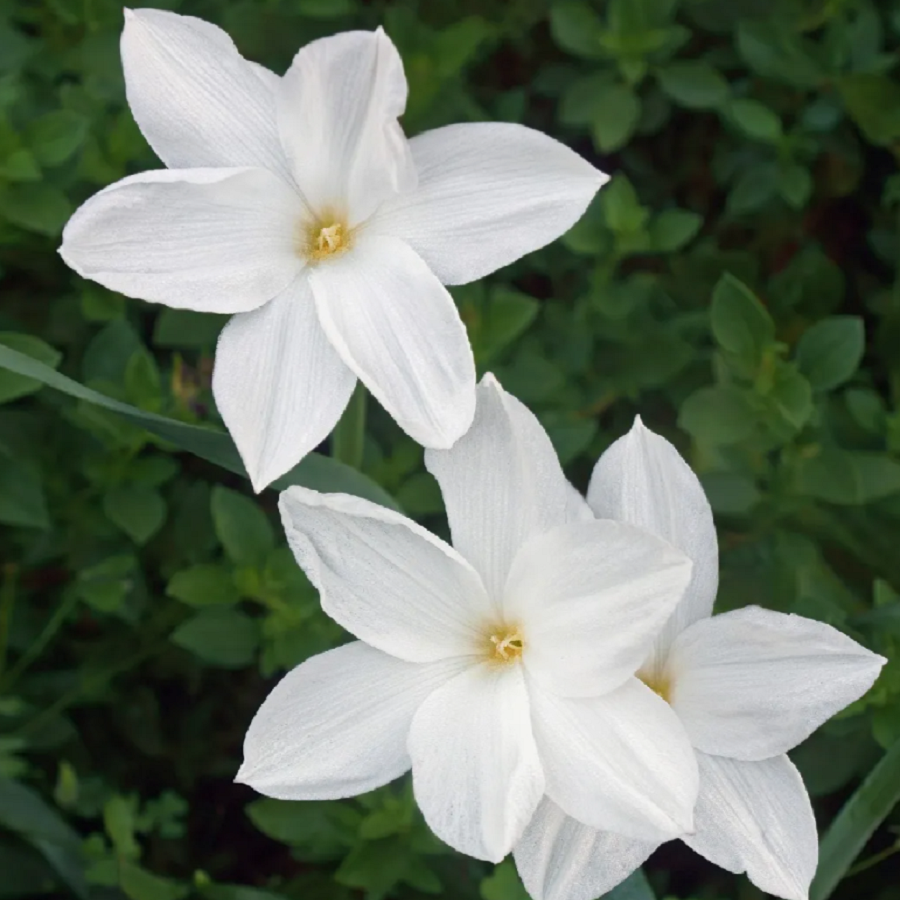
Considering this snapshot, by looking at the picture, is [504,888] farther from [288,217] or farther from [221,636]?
[288,217]

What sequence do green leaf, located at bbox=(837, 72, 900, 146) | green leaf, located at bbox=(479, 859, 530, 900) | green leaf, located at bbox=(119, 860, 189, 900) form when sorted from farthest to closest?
green leaf, located at bbox=(837, 72, 900, 146) → green leaf, located at bbox=(119, 860, 189, 900) → green leaf, located at bbox=(479, 859, 530, 900)

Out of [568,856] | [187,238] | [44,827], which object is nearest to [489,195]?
[187,238]

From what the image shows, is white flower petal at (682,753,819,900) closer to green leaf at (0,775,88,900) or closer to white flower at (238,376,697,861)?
white flower at (238,376,697,861)

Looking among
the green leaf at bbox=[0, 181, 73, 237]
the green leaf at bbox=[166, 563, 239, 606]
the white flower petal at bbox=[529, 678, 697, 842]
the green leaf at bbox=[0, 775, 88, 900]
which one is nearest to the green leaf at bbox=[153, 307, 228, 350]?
the green leaf at bbox=[0, 181, 73, 237]

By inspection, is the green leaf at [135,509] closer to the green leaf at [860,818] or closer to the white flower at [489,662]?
the white flower at [489,662]

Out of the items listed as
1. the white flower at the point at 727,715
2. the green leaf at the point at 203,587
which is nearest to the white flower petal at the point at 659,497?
the white flower at the point at 727,715

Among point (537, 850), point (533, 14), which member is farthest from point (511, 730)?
point (533, 14)
